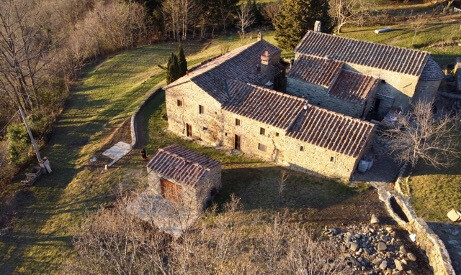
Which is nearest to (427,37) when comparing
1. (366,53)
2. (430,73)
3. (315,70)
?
(430,73)

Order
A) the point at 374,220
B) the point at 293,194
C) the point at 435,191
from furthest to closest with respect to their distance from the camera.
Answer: the point at 293,194 < the point at 435,191 < the point at 374,220

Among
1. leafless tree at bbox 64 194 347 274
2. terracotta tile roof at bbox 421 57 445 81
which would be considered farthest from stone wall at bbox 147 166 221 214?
terracotta tile roof at bbox 421 57 445 81

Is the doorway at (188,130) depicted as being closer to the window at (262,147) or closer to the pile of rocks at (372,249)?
the window at (262,147)

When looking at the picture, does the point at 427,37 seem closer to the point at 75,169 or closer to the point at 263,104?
the point at 263,104

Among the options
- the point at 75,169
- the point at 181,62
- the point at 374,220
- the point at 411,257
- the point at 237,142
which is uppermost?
the point at 181,62

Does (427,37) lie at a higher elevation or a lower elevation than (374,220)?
higher

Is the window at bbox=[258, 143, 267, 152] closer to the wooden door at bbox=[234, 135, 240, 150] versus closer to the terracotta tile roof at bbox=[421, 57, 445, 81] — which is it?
the wooden door at bbox=[234, 135, 240, 150]
